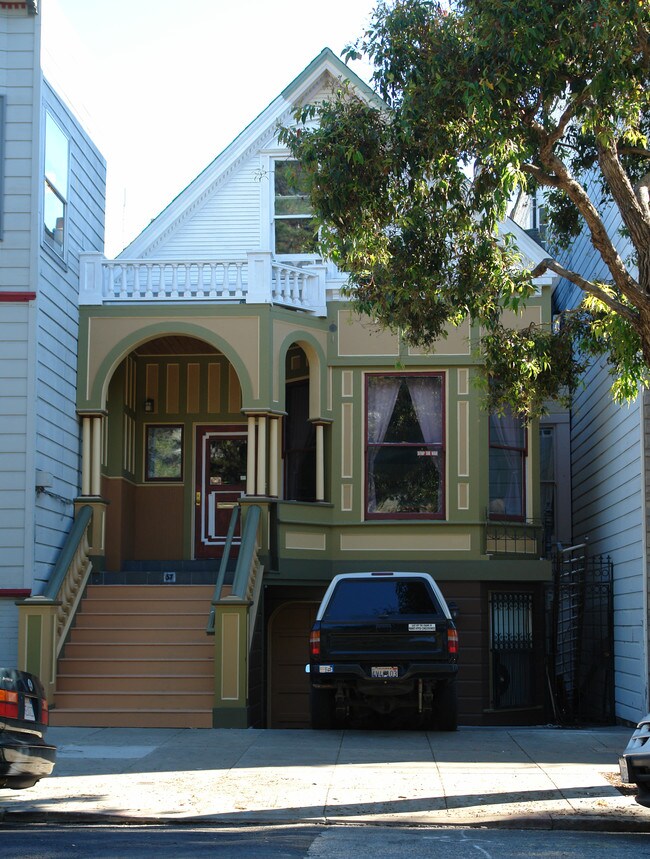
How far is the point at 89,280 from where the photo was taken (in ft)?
59.3

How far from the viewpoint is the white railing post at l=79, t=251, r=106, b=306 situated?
18.0 meters

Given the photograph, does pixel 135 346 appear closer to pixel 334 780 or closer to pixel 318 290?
pixel 318 290

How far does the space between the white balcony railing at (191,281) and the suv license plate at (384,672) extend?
22.2 ft

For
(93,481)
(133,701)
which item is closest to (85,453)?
(93,481)

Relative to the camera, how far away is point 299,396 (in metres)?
20.1

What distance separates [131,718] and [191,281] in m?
6.96

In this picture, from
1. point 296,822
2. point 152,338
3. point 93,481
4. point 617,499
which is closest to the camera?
point 296,822

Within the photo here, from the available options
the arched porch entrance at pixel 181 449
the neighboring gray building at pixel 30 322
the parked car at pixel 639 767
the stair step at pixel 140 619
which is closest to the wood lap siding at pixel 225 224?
the arched porch entrance at pixel 181 449

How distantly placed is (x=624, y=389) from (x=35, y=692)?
672 cm

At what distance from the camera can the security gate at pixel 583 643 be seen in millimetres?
17750

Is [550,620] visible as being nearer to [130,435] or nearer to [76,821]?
[130,435]

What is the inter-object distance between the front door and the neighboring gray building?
3.18 meters

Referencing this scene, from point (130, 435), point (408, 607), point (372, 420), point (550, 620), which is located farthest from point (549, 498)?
point (408, 607)

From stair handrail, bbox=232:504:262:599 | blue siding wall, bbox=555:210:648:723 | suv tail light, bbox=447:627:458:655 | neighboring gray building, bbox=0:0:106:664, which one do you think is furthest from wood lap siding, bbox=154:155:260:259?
suv tail light, bbox=447:627:458:655
